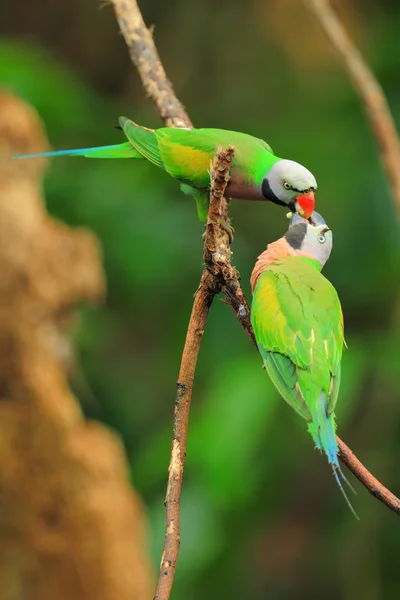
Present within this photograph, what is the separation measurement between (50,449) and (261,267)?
250 cm

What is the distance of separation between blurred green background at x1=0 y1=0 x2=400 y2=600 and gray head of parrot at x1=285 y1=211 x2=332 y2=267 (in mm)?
2532

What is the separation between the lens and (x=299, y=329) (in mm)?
1740

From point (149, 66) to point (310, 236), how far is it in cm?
90

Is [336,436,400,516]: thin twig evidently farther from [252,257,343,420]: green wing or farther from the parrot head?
the parrot head

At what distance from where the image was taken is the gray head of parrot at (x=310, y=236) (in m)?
1.71

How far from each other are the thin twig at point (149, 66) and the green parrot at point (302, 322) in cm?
69

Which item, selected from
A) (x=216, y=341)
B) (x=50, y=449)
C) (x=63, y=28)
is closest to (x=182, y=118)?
(x=50, y=449)

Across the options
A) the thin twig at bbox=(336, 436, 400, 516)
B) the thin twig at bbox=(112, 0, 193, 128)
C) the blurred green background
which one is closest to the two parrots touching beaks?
the thin twig at bbox=(336, 436, 400, 516)

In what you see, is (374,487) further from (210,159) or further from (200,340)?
(210,159)

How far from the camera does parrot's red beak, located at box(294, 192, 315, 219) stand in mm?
1715

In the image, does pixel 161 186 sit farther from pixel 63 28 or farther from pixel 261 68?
pixel 63 28

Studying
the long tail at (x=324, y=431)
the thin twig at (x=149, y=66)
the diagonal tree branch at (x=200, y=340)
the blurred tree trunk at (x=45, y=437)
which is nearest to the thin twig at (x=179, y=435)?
the diagonal tree branch at (x=200, y=340)

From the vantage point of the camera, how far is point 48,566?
164 inches

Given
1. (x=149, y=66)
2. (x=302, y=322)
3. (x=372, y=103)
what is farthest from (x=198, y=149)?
(x=372, y=103)
